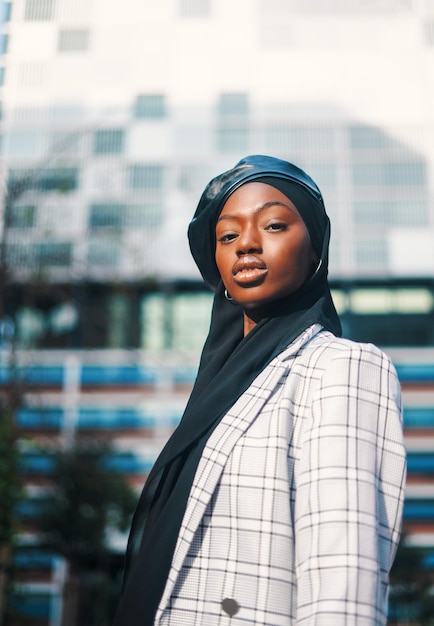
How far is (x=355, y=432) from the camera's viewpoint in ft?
3.04

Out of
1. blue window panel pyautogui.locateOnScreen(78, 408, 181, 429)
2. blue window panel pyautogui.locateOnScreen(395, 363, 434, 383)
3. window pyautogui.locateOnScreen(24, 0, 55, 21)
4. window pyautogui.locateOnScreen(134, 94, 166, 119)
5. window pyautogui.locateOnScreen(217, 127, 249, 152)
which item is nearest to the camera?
window pyautogui.locateOnScreen(24, 0, 55, 21)

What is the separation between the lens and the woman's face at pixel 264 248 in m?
1.16

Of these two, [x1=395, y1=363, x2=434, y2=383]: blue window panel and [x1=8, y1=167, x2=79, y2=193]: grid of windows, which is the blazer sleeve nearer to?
[x1=8, y1=167, x2=79, y2=193]: grid of windows

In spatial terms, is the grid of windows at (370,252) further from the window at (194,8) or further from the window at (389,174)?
the window at (194,8)

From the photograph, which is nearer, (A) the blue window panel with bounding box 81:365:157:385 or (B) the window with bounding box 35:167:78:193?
(B) the window with bounding box 35:167:78:193

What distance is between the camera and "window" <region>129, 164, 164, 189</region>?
21.1m

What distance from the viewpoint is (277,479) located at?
37.5 inches

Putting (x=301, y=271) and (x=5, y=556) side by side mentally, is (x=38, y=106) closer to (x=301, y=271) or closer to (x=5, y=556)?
(x=5, y=556)

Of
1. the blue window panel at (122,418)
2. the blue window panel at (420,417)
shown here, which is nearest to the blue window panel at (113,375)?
the blue window panel at (122,418)

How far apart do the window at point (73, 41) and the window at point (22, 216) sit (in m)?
4.23

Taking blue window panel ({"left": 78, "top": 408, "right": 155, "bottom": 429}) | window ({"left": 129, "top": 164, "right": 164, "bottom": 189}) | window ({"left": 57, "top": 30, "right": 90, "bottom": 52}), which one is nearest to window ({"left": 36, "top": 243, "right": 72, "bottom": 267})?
window ({"left": 57, "top": 30, "right": 90, "bottom": 52})

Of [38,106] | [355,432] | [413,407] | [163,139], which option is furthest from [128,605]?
[413,407]

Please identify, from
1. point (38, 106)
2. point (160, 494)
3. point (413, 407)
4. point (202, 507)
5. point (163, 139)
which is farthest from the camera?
point (413, 407)

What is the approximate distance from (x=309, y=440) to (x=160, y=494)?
0.89 ft
